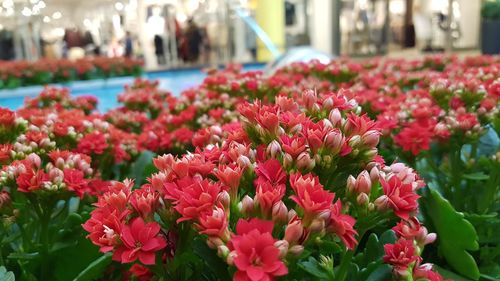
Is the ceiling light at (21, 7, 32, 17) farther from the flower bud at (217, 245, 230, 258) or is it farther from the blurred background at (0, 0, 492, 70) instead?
the flower bud at (217, 245, 230, 258)

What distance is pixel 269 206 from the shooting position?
2.09 feet

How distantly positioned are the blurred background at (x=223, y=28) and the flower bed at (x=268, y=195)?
499 inches

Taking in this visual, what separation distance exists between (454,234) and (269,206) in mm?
636

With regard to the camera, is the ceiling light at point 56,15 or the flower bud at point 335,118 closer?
the flower bud at point 335,118

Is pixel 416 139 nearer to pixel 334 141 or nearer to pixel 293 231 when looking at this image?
pixel 334 141

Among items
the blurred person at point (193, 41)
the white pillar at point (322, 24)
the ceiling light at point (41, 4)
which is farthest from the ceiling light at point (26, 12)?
the white pillar at point (322, 24)

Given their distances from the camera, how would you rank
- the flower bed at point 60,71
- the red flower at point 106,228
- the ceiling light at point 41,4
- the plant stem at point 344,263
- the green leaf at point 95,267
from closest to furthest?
the red flower at point 106,228, the plant stem at point 344,263, the green leaf at point 95,267, the flower bed at point 60,71, the ceiling light at point 41,4

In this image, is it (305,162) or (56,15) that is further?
(56,15)

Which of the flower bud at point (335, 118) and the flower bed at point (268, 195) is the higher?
the flower bud at point (335, 118)

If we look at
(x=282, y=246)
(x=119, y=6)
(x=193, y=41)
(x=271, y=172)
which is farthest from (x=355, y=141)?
(x=119, y=6)

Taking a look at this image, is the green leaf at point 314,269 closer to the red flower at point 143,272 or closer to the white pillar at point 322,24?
the red flower at point 143,272

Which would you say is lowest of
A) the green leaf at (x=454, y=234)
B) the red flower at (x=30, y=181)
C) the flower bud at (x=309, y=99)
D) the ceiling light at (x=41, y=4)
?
the green leaf at (x=454, y=234)

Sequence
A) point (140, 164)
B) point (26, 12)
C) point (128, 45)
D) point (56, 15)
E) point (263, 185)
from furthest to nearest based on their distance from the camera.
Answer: point (56, 15), point (128, 45), point (26, 12), point (140, 164), point (263, 185)

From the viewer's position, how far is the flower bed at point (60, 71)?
918cm
